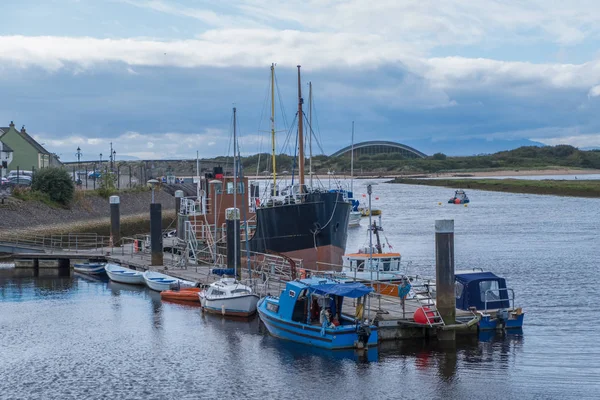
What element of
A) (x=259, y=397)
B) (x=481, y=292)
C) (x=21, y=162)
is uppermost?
(x=21, y=162)

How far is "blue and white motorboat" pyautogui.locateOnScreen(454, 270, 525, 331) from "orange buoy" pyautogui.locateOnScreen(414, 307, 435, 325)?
6.85ft

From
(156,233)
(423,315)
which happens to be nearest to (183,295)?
(156,233)

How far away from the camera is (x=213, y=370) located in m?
28.3

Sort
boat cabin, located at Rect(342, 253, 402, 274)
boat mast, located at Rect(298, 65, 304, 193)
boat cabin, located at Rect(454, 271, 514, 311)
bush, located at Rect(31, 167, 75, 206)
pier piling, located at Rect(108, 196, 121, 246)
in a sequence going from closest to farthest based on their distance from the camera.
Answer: boat cabin, located at Rect(454, 271, 514, 311)
boat cabin, located at Rect(342, 253, 402, 274)
boat mast, located at Rect(298, 65, 304, 193)
pier piling, located at Rect(108, 196, 121, 246)
bush, located at Rect(31, 167, 75, 206)

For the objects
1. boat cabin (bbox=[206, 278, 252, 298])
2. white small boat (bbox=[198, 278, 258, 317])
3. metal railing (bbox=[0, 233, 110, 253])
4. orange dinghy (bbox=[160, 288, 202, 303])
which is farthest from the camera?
metal railing (bbox=[0, 233, 110, 253])

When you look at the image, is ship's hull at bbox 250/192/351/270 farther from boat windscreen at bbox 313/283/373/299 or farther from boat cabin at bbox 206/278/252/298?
boat windscreen at bbox 313/283/373/299

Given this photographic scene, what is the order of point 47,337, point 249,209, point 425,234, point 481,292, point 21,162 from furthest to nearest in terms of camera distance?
1. point 21,162
2. point 425,234
3. point 249,209
4. point 47,337
5. point 481,292

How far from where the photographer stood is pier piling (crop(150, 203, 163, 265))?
47844mm

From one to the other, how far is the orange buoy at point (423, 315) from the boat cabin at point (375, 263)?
774cm

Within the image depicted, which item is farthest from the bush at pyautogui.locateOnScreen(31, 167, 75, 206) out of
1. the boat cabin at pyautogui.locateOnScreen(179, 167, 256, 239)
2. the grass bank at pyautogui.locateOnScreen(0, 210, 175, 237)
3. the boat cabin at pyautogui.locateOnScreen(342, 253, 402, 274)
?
the boat cabin at pyautogui.locateOnScreen(342, 253, 402, 274)

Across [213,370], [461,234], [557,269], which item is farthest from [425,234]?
[213,370]

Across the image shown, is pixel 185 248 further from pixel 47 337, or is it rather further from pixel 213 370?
pixel 213 370

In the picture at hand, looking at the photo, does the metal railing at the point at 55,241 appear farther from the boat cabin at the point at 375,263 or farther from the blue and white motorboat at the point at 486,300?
the blue and white motorboat at the point at 486,300

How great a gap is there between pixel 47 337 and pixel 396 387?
15933 mm
